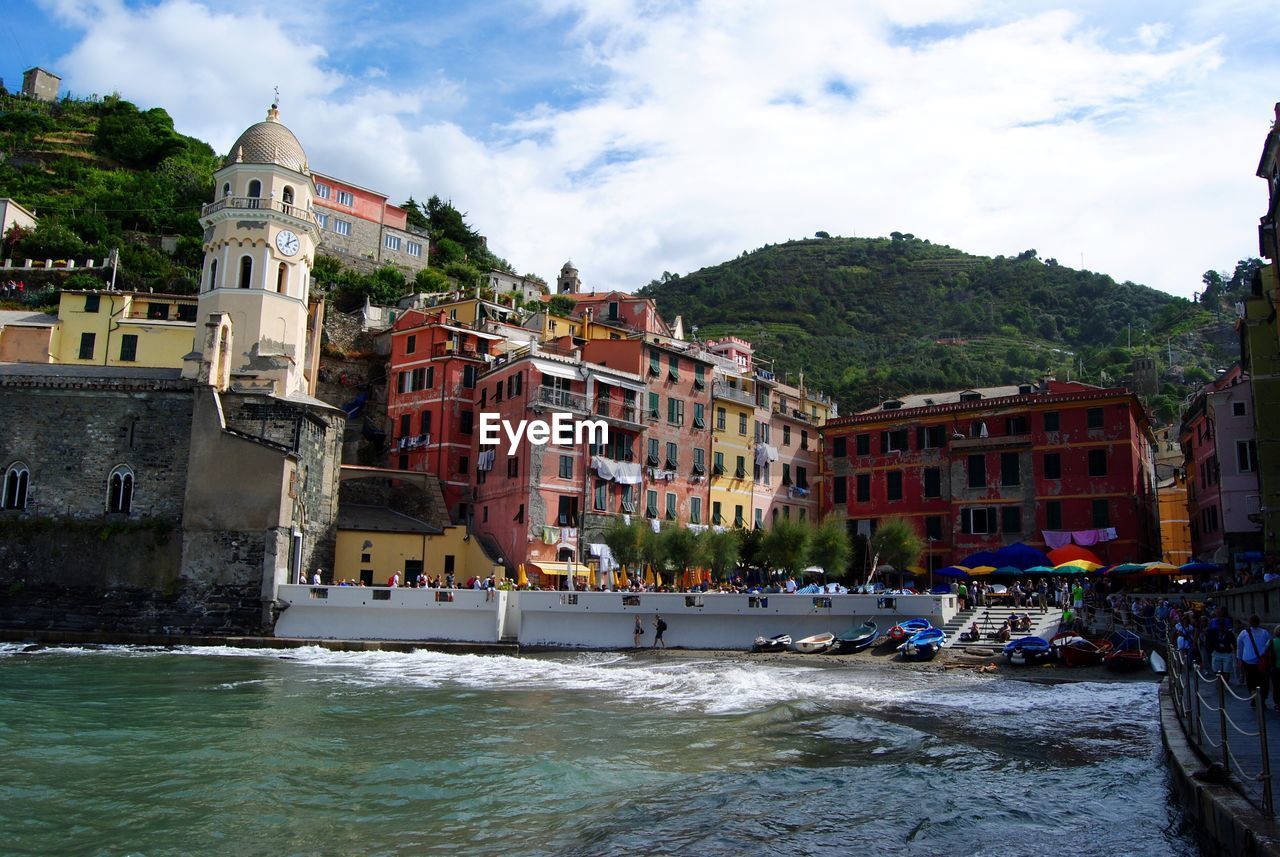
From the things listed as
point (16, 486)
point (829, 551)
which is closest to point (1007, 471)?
point (829, 551)

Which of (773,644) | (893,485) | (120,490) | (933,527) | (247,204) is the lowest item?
(773,644)

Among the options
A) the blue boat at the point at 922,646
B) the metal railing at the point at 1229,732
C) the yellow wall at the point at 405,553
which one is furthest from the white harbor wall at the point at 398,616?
the metal railing at the point at 1229,732

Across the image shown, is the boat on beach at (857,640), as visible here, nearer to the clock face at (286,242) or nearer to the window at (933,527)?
the window at (933,527)

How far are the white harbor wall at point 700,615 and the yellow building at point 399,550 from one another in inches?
244

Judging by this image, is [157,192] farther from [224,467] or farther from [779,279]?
[779,279]

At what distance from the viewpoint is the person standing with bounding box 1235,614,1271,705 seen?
47.3ft

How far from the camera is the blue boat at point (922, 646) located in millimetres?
31531

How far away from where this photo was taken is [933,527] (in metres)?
48.9

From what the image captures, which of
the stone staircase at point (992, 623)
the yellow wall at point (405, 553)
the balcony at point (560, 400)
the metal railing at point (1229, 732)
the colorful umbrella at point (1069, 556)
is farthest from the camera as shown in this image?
the balcony at point (560, 400)

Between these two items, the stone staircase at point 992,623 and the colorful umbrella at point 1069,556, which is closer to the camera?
the stone staircase at point 992,623

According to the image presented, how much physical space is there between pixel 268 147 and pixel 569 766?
125ft

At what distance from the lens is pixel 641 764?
52.8 feet

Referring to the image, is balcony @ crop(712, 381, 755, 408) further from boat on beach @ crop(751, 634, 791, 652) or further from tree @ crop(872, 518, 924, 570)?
boat on beach @ crop(751, 634, 791, 652)

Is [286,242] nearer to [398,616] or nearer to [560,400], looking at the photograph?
[560,400]
